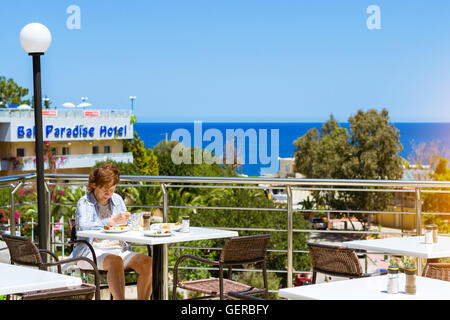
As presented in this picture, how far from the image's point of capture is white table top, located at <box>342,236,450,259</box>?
3.81 meters

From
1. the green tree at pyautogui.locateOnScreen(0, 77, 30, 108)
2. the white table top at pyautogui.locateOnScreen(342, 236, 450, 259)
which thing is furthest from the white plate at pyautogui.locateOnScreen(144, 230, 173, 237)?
the green tree at pyautogui.locateOnScreen(0, 77, 30, 108)

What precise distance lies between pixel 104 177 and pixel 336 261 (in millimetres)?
1841

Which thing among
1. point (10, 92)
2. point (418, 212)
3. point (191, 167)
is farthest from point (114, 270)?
→ point (10, 92)

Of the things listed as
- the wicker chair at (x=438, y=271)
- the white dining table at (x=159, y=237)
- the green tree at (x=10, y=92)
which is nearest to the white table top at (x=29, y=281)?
the white dining table at (x=159, y=237)

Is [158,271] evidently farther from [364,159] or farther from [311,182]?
[364,159]

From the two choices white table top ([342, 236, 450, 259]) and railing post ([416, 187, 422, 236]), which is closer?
white table top ([342, 236, 450, 259])

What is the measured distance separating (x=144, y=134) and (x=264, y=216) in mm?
132235

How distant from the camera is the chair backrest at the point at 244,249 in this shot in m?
3.88

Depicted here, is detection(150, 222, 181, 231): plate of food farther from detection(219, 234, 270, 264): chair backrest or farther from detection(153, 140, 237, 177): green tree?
detection(153, 140, 237, 177): green tree

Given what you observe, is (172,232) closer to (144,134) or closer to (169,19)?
(169,19)

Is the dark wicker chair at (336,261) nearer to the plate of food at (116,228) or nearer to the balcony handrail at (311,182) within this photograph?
the balcony handrail at (311,182)

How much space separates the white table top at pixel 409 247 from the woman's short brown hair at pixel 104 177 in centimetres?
172

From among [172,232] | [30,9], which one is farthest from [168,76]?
[172,232]

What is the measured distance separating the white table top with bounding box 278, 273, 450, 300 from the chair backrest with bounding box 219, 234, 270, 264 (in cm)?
97
